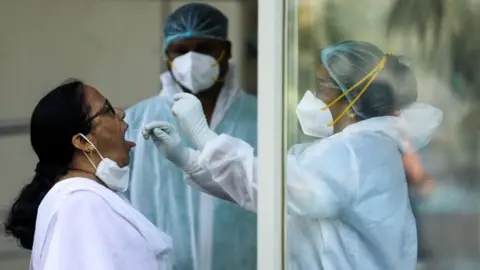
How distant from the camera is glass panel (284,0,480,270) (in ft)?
5.10

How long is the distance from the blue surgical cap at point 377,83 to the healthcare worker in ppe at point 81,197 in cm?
53

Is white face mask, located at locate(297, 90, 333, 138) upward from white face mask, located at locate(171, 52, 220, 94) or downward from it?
downward

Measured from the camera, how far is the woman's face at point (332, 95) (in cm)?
157

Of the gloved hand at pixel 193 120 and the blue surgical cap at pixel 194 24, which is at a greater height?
the blue surgical cap at pixel 194 24

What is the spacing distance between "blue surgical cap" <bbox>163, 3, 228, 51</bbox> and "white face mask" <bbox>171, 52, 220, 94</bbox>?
77mm

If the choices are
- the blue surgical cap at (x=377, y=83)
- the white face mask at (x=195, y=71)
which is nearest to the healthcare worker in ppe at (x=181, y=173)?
the white face mask at (x=195, y=71)

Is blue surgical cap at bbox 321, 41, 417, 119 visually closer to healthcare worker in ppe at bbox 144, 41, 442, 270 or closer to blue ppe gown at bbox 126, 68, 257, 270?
healthcare worker in ppe at bbox 144, 41, 442, 270

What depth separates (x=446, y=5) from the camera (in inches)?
61.7

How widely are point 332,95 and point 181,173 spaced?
45cm

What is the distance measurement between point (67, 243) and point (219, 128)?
0.53 metres

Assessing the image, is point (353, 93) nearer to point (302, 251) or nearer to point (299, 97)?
point (299, 97)

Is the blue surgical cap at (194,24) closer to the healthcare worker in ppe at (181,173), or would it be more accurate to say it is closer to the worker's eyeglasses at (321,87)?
the healthcare worker in ppe at (181,173)

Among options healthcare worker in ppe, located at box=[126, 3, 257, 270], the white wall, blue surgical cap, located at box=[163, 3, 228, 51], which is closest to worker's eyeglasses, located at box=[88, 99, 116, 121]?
healthcare worker in ppe, located at box=[126, 3, 257, 270]

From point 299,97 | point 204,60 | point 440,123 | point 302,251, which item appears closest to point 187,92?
point 204,60
